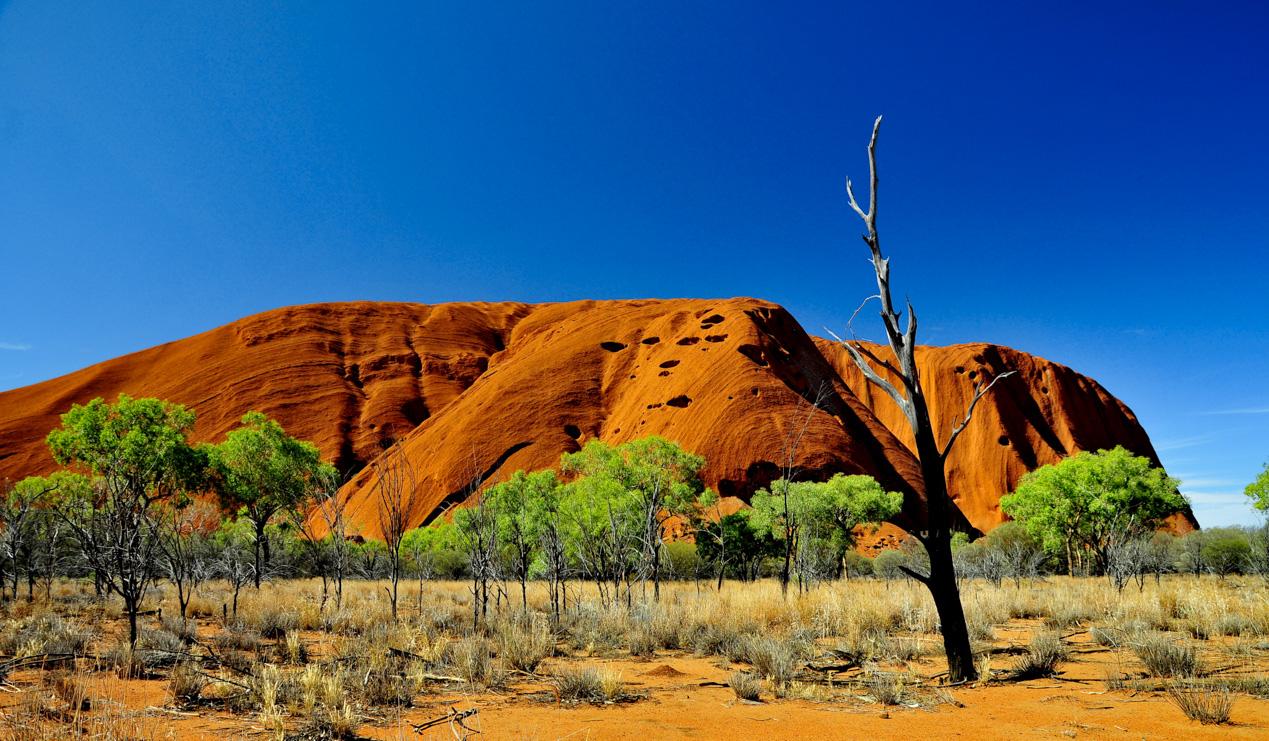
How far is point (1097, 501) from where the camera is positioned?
30172mm

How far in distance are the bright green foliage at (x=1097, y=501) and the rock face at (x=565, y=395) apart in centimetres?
1491

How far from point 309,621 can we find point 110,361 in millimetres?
88111

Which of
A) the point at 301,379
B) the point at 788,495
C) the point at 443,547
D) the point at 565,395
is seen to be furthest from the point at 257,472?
the point at 301,379

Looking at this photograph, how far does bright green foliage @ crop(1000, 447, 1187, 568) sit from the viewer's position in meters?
31.4

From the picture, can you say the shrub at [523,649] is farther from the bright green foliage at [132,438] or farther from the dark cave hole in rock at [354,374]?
the dark cave hole in rock at [354,374]

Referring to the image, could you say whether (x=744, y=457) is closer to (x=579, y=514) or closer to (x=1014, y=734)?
A: (x=579, y=514)

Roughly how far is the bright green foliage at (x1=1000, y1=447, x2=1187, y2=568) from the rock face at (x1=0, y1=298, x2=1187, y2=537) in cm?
1491

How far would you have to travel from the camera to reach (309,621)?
12.2m

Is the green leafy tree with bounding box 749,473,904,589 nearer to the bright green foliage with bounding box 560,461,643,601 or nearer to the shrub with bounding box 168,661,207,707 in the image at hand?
the bright green foliage with bounding box 560,461,643,601

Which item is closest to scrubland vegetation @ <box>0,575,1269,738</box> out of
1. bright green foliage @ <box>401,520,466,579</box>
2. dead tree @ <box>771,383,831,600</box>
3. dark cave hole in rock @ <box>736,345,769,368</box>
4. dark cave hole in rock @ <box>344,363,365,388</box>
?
dead tree @ <box>771,383,831,600</box>

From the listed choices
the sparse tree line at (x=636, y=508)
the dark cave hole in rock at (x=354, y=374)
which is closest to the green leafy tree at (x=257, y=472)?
the sparse tree line at (x=636, y=508)

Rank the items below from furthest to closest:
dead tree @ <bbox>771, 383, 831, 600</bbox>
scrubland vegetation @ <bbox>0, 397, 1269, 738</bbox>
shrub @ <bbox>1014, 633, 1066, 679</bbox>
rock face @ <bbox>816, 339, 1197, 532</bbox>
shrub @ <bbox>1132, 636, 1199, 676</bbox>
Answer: rock face @ <bbox>816, 339, 1197, 532</bbox>
dead tree @ <bbox>771, 383, 831, 600</bbox>
shrub @ <bbox>1014, 633, 1066, 679</bbox>
shrub @ <bbox>1132, 636, 1199, 676</bbox>
scrubland vegetation @ <bbox>0, 397, 1269, 738</bbox>

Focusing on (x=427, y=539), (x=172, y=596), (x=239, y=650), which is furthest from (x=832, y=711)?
(x=427, y=539)

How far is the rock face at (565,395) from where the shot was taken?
2206 inches
